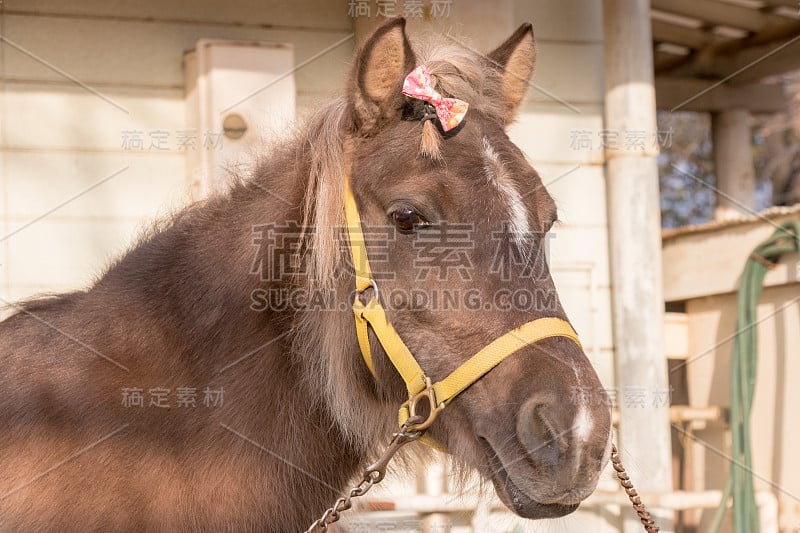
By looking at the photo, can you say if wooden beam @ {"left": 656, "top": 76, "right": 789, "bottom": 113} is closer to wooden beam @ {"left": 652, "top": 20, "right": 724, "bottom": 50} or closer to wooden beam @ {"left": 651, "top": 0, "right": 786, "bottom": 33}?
wooden beam @ {"left": 652, "top": 20, "right": 724, "bottom": 50}

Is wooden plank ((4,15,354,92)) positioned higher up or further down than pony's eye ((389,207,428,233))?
higher up

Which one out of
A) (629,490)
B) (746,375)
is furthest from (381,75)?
(746,375)

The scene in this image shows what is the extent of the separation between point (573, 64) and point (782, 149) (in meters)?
9.86

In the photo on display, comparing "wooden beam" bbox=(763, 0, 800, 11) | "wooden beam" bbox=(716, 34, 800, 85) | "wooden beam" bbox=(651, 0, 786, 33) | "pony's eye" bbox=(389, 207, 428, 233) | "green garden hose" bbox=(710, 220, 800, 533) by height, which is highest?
"wooden beam" bbox=(651, 0, 786, 33)

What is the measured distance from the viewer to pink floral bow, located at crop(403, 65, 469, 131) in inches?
84.4

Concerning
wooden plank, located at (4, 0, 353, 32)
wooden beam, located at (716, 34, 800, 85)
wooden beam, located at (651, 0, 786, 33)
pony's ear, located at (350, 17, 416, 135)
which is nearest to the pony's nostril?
Answer: pony's ear, located at (350, 17, 416, 135)

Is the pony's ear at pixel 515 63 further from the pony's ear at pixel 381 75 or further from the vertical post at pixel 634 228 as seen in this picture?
the vertical post at pixel 634 228

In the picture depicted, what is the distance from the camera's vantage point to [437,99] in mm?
2156

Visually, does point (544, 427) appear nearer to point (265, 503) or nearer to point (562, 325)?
point (562, 325)

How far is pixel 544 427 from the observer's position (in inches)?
73.5

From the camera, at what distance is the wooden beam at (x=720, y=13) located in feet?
20.1

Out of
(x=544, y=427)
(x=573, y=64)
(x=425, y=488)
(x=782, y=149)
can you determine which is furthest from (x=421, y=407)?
(x=782, y=149)

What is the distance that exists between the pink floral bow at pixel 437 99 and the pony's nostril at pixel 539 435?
27.9 inches

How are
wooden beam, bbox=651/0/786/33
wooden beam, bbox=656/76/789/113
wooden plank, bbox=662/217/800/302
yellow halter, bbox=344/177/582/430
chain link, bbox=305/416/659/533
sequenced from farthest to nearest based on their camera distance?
1. wooden beam, bbox=656/76/789/113
2. wooden beam, bbox=651/0/786/33
3. wooden plank, bbox=662/217/800/302
4. chain link, bbox=305/416/659/533
5. yellow halter, bbox=344/177/582/430
